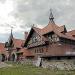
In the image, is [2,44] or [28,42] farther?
[2,44]

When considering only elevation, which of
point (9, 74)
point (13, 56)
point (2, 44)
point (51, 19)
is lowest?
point (9, 74)

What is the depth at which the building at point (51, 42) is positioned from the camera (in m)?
41.6

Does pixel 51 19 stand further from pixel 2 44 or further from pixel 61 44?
pixel 2 44

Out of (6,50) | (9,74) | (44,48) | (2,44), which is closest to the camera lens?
(9,74)

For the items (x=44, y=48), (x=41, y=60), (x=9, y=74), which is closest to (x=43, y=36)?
(x=44, y=48)

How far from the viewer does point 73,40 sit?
43.8 meters

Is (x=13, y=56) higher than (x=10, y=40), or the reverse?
(x=10, y=40)

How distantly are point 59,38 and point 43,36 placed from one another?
17.0ft

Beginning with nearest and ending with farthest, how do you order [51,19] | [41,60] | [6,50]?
[41,60]
[51,19]
[6,50]

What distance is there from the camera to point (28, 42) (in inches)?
2085

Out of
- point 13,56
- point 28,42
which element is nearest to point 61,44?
point 28,42

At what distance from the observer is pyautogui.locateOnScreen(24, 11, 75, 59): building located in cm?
4156

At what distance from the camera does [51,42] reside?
144 feet

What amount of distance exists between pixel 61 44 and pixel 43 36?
5859 millimetres
